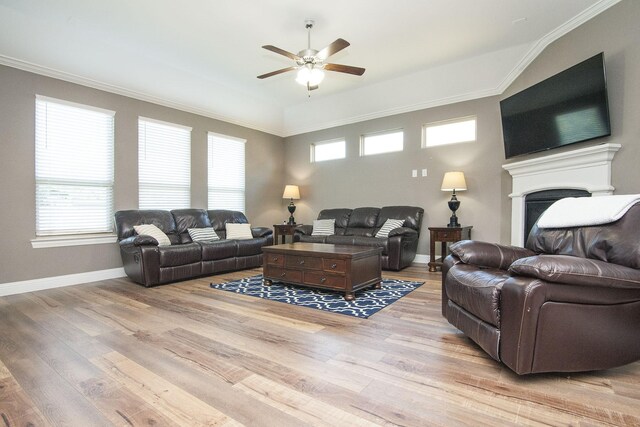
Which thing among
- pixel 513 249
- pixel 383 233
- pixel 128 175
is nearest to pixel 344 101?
pixel 383 233

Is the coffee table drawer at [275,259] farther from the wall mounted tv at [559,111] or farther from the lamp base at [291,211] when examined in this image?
the wall mounted tv at [559,111]

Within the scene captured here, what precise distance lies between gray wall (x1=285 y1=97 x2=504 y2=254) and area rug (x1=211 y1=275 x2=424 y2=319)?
179 cm

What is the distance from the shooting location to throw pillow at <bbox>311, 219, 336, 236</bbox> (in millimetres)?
5359

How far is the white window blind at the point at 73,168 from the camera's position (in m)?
3.73

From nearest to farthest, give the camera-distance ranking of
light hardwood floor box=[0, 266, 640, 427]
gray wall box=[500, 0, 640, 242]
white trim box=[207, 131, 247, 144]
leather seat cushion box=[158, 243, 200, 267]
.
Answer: light hardwood floor box=[0, 266, 640, 427] < gray wall box=[500, 0, 640, 242] < leather seat cushion box=[158, 243, 200, 267] < white trim box=[207, 131, 247, 144]

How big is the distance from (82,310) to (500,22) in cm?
522

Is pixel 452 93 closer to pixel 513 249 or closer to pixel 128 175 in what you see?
pixel 513 249

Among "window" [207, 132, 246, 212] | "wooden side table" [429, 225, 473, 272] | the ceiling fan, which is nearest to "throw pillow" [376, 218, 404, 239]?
"wooden side table" [429, 225, 473, 272]

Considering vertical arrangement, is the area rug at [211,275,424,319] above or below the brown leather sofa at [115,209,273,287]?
below

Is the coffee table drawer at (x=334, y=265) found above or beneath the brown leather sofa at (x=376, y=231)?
beneath

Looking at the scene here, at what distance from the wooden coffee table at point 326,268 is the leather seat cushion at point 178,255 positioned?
105cm

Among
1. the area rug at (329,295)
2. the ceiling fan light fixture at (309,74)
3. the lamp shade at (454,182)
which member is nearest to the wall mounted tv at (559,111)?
the lamp shade at (454,182)

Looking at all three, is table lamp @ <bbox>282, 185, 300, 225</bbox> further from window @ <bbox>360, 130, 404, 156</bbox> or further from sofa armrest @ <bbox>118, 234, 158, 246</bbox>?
sofa armrest @ <bbox>118, 234, 158, 246</bbox>

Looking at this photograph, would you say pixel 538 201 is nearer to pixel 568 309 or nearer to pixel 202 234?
pixel 568 309
